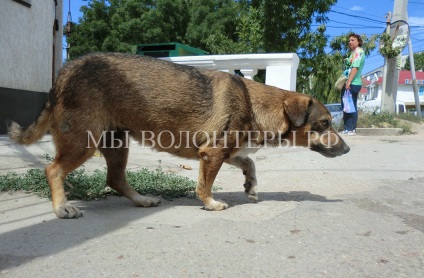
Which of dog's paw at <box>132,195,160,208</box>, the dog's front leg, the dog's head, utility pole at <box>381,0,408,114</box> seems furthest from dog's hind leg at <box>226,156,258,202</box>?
utility pole at <box>381,0,408,114</box>

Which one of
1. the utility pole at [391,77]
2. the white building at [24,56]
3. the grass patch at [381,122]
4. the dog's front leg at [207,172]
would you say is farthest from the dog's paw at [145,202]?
the utility pole at [391,77]

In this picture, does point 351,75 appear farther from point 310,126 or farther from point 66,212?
point 66,212

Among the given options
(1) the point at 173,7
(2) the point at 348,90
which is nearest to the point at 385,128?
(2) the point at 348,90

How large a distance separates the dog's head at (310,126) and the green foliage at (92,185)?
54.9 inches

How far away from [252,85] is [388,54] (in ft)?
36.2

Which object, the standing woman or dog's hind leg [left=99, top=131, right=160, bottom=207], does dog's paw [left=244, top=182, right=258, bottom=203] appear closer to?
dog's hind leg [left=99, top=131, right=160, bottom=207]

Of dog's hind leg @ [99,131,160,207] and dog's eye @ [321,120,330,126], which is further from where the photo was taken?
dog's eye @ [321,120,330,126]

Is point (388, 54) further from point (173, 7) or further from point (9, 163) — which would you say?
point (173, 7)

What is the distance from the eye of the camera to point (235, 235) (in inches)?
118

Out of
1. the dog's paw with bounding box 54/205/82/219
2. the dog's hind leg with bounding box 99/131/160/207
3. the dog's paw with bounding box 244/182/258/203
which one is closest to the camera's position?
the dog's paw with bounding box 54/205/82/219

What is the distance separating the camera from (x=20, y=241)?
2902 mm

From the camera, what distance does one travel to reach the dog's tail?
12.6ft

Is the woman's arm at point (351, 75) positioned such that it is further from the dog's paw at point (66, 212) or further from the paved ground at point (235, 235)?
the dog's paw at point (66, 212)

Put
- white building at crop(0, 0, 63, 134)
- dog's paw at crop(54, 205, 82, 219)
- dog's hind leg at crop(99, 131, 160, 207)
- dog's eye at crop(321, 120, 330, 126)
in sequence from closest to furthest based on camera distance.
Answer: dog's paw at crop(54, 205, 82, 219) < dog's hind leg at crop(99, 131, 160, 207) < dog's eye at crop(321, 120, 330, 126) < white building at crop(0, 0, 63, 134)
